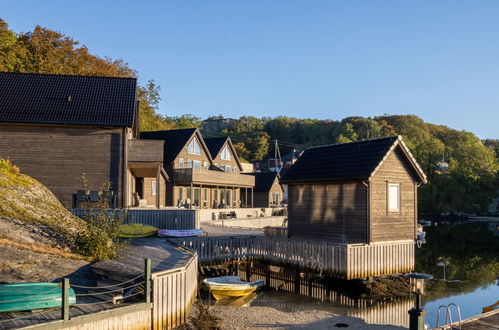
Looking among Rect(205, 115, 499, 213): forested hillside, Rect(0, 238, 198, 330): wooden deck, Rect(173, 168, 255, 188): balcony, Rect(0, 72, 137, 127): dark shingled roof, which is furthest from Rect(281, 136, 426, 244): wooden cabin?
Rect(205, 115, 499, 213): forested hillside

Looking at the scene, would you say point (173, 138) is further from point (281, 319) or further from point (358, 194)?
point (281, 319)

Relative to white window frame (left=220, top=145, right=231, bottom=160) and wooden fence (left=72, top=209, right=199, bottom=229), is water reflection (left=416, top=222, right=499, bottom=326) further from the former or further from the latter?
white window frame (left=220, top=145, right=231, bottom=160)

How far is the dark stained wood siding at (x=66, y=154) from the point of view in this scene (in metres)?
31.4

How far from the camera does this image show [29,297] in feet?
38.3

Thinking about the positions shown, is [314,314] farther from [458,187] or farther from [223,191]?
[458,187]

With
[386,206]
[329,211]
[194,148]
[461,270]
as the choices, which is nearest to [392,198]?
[386,206]

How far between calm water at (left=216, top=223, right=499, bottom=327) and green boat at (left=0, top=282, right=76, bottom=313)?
10.6 metres

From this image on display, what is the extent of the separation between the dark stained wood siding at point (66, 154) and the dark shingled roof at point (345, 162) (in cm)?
1167

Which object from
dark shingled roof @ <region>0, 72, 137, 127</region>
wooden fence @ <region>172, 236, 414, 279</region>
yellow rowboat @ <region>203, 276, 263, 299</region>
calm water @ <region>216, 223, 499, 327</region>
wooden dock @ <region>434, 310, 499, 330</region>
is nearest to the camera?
wooden dock @ <region>434, 310, 499, 330</region>

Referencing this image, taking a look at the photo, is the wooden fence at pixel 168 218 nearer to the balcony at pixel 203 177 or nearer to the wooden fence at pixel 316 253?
the wooden fence at pixel 316 253

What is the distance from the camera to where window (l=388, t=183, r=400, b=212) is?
24.8 meters

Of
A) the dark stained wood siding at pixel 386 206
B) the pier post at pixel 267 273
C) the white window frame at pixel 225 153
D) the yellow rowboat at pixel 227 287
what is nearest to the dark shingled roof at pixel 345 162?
the dark stained wood siding at pixel 386 206

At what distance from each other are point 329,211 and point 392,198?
330cm

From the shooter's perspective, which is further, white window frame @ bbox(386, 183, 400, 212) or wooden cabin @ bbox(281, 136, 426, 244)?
white window frame @ bbox(386, 183, 400, 212)
